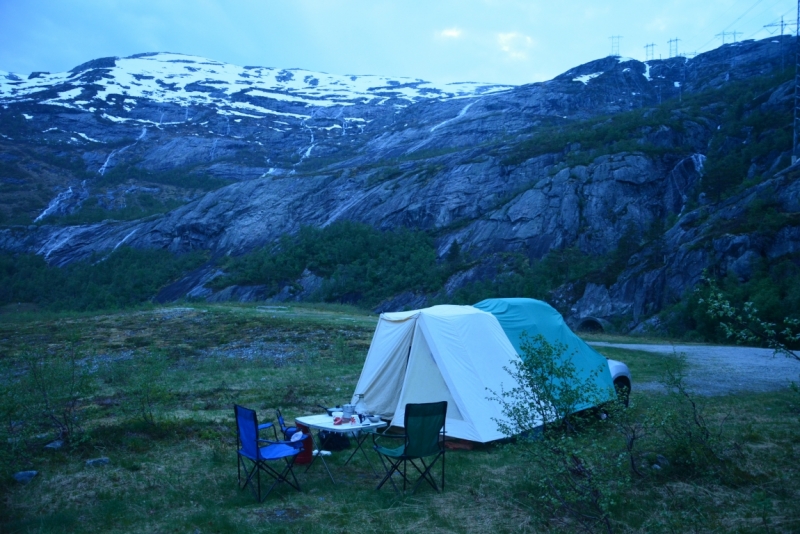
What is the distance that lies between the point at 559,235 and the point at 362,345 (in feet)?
117

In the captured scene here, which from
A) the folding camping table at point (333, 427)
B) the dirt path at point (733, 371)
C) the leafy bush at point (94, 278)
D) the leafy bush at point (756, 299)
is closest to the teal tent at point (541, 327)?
the dirt path at point (733, 371)

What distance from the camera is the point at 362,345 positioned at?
22047mm

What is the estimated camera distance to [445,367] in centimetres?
945

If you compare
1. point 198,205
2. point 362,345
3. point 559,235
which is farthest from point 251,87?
point 362,345

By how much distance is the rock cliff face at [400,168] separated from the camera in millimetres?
49750

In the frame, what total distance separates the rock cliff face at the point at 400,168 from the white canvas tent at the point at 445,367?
92.8 feet

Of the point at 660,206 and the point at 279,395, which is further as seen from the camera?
the point at 660,206

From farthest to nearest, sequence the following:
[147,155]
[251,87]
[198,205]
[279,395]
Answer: [251,87] → [147,155] → [198,205] → [279,395]

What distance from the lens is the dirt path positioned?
13646mm

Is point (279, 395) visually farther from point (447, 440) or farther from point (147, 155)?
point (147, 155)

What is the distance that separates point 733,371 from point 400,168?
61.2 metres

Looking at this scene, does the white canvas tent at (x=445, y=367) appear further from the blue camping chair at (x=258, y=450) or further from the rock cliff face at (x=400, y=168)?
the rock cliff face at (x=400, y=168)

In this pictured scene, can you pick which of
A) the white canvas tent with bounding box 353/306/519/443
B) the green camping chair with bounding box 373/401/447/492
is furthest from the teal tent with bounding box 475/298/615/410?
the green camping chair with bounding box 373/401/447/492

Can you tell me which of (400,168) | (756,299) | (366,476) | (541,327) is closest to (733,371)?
(541,327)
